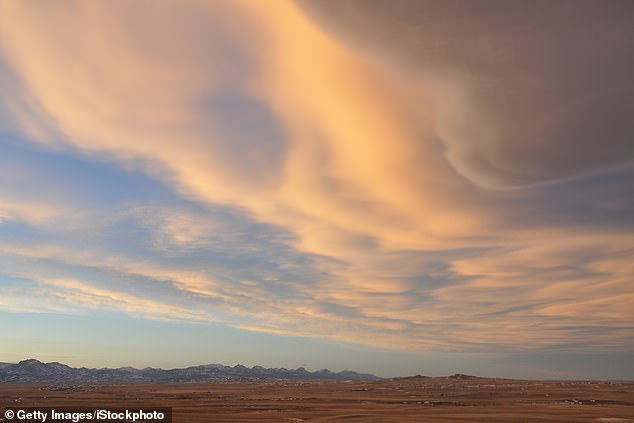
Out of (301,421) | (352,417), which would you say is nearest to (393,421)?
(352,417)

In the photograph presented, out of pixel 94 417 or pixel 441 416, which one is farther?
pixel 94 417

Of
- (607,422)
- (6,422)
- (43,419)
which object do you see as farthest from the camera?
(43,419)

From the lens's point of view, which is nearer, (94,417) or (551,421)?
(551,421)

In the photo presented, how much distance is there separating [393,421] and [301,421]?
46.1 feet

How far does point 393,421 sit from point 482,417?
1635 centimetres

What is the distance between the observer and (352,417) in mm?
75188

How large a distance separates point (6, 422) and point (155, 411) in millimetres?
28816

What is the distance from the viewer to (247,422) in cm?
7050

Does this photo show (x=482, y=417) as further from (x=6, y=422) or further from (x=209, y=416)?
(x=6, y=422)

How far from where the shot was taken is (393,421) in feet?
227

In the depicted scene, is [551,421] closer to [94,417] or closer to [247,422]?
[247,422]

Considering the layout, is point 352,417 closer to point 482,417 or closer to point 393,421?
point 393,421

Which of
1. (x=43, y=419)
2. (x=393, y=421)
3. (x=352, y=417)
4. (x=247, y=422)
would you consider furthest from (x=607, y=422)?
(x=43, y=419)

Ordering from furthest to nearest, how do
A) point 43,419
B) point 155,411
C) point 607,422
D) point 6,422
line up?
point 155,411 → point 43,419 → point 6,422 → point 607,422
